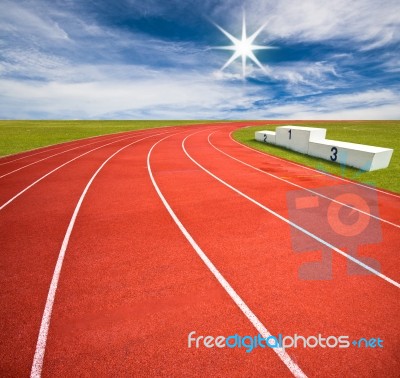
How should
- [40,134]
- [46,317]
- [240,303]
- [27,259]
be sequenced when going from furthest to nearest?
[40,134]
[27,259]
[240,303]
[46,317]

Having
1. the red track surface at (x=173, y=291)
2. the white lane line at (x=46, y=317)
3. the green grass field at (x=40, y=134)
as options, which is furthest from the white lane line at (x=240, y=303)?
the green grass field at (x=40, y=134)

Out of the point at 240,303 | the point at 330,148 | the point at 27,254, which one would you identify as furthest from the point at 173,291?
the point at 330,148

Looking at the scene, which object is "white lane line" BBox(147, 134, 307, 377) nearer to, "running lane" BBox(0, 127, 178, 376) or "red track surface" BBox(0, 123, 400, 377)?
"red track surface" BBox(0, 123, 400, 377)

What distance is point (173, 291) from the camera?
4305 millimetres

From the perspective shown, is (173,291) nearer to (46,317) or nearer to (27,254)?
(46,317)

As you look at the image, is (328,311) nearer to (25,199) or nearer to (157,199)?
(157,199)

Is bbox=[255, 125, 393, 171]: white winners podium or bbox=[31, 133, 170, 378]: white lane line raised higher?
bbox=[255, 125, 393, 171]: white winners podium

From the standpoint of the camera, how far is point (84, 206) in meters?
8.11

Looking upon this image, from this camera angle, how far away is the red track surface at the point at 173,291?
10.4ft

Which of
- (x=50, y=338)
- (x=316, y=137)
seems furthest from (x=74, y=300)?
(x=316, y=137)

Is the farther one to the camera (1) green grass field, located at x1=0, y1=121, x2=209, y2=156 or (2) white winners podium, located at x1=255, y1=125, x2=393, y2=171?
(1) green grass field, located at x1=0, y1=121, x2=209, y2=156

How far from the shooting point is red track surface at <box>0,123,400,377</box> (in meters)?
3.17

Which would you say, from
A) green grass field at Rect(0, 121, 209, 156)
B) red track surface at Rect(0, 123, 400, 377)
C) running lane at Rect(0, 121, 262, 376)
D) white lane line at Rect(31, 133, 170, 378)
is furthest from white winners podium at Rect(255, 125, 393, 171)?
green grass field at Rect(0, 121, 209, 156)

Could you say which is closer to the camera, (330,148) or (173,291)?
(173,291)
